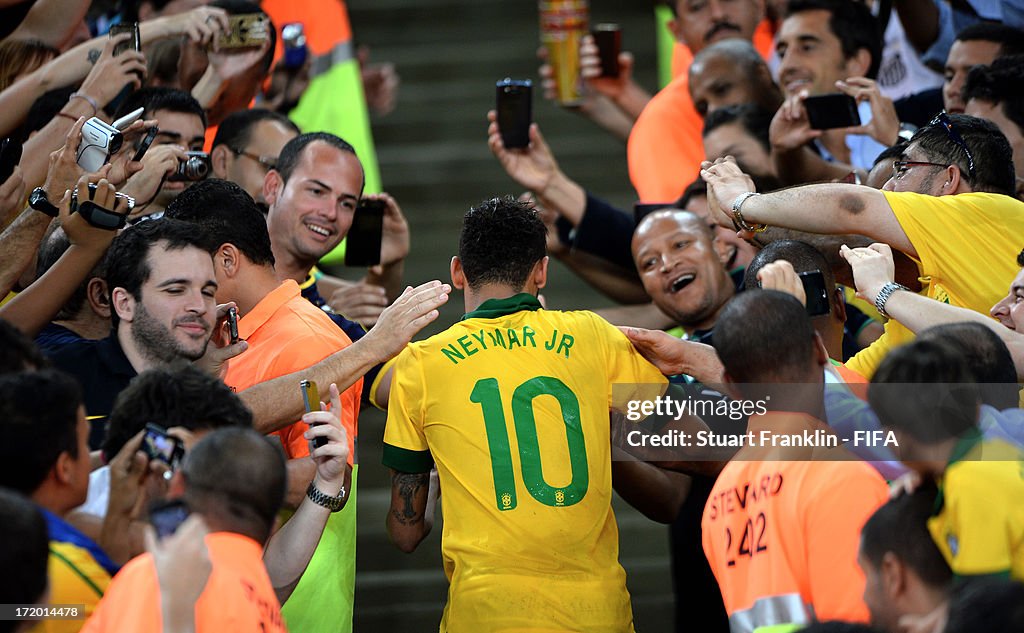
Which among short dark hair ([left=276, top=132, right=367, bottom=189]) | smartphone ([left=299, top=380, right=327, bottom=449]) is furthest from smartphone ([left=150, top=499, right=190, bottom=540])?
short dark hair ([left=276, top=132, right=367, bottom=189])

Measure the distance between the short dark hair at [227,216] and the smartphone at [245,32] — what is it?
1687mm

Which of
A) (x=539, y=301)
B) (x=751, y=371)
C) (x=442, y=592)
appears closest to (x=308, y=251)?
(x=539, y=301)

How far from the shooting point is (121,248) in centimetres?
495

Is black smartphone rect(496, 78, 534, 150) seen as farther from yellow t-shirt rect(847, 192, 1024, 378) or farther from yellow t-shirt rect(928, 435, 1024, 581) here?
yellow t-shirt rect(928, 435, 1024, 581)

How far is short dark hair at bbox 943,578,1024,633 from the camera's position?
8.81 feet

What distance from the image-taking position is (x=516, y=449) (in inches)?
177

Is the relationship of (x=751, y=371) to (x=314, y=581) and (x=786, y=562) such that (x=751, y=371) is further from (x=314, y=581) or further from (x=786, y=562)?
(x=314, y=581)

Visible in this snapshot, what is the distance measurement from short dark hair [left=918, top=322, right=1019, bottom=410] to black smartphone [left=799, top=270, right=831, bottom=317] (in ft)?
2.19

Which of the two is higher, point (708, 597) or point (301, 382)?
point (301, 382)

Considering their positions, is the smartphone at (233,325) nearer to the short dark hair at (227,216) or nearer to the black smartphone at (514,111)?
the short dark hair at (227,216)

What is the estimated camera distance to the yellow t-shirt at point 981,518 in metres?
3.17

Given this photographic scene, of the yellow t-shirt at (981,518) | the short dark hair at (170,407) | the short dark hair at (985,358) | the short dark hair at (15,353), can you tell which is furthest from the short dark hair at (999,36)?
the short dark hair at (15,353)

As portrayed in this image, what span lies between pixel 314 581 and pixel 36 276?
191 centimetres

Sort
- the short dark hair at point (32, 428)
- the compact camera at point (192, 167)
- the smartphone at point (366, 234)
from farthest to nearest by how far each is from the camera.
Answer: the smartphone at point (366, 234) < the compact camera at point (192, 167) < the short dark hair at point (32, 428)
